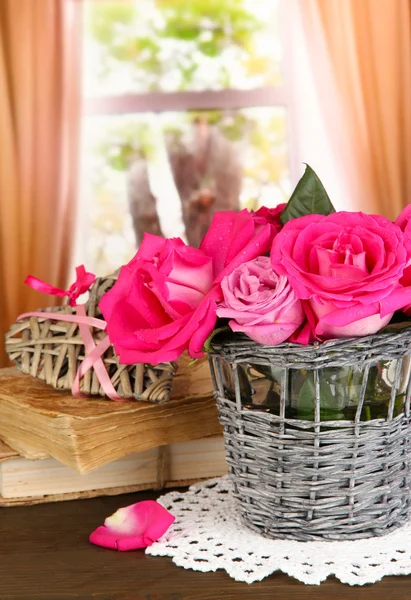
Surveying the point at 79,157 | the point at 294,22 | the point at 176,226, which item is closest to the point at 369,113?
the point at 294,22

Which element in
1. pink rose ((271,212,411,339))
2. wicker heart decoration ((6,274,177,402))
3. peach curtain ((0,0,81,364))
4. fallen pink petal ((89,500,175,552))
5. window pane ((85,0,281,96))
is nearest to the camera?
pink rose ((271,212,411,339))

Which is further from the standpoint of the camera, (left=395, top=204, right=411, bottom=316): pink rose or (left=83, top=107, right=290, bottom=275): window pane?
(left=83, top=107, right=290, bottom=275): window pane

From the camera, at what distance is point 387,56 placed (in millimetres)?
2592

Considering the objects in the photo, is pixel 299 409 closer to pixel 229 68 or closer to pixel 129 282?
pixel 129 282

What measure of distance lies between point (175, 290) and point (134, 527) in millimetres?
245

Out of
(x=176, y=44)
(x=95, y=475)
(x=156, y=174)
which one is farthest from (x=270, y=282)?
(x=176, y=44)

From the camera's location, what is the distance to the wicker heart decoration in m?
0.83

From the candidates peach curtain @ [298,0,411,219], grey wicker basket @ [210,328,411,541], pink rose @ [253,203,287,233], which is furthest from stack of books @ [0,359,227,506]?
→ peach curtain @ [298,0,411,219]

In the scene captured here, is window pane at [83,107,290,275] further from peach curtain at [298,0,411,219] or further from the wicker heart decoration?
the wicker heart decoration

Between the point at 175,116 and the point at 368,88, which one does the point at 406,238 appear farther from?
the point at 175,116

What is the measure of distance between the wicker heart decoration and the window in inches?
74.1

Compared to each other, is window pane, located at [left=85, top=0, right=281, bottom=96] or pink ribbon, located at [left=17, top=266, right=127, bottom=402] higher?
window pane, located at [left=85, top=0, right=281, bottom=96]

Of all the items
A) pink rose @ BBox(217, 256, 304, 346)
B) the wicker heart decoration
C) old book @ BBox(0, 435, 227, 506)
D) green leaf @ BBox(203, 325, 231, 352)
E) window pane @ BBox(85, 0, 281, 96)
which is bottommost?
old book @ BBox(0, 435, 227, 506)

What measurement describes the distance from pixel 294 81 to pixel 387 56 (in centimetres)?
35
